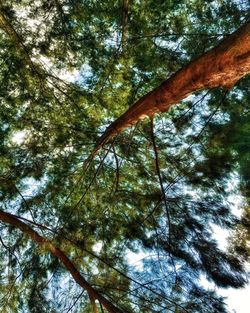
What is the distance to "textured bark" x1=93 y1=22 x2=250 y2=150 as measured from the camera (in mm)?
2064

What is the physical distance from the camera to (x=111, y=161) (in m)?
4.49

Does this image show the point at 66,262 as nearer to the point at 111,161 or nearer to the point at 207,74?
the point at 111,161

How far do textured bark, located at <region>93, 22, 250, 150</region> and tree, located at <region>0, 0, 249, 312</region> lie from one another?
0.66 metres

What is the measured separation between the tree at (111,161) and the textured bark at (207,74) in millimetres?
660

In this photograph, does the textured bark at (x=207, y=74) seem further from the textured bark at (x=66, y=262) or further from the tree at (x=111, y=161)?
the textured bark at (x=66, y=262)

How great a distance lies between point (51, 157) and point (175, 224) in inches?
63.7

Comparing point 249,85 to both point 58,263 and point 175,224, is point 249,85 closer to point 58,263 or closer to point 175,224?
point 175,224

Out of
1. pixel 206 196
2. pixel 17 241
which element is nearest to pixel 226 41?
pixel 206 196

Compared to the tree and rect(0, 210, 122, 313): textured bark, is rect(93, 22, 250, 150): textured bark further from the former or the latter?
rect(0, 210, 122, 313): textured bark

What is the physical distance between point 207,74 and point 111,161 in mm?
2317

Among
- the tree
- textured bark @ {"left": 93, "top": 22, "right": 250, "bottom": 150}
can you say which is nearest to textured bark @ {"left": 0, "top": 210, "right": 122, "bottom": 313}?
the tree

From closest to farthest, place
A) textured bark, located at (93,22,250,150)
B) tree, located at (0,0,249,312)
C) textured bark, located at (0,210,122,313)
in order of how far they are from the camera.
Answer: textured bark, located at (93,22,250,150)
textured bark, located at (0,210,122,313)
tree, located at (0,0,249,312)

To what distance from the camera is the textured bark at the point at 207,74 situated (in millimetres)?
2064

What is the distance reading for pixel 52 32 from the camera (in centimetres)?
390
